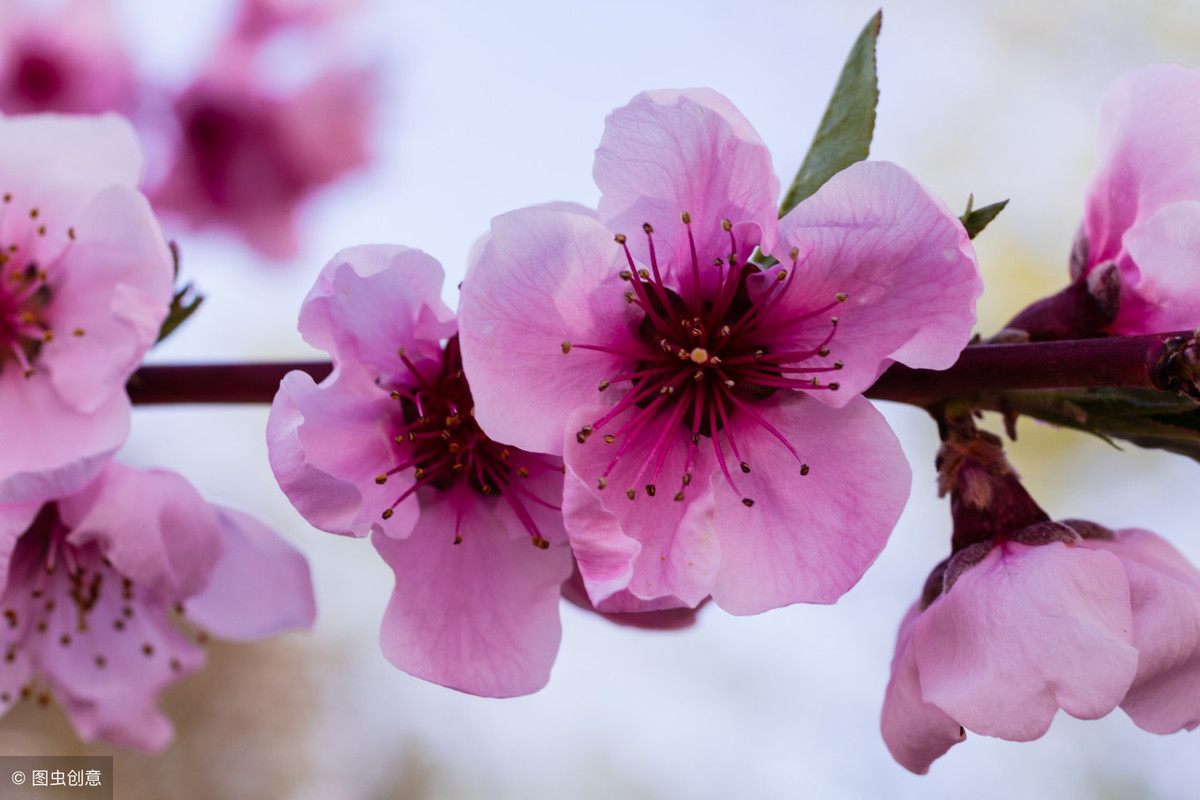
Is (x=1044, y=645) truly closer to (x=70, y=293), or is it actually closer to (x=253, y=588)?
(x=253, y=588)

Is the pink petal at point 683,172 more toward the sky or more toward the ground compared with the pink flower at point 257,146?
more toward the sky

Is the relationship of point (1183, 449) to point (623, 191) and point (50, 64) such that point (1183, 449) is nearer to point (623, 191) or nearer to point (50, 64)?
→ point (623, 191)

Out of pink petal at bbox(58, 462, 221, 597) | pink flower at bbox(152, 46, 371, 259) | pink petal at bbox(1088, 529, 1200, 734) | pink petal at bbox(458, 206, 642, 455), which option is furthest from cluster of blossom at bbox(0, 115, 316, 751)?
pink flower at bbox(152, 46, 371, 259)

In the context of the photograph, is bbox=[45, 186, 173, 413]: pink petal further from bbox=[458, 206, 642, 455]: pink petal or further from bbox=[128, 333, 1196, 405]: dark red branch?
bbox=[458, 206, 642, 455]: pink petal

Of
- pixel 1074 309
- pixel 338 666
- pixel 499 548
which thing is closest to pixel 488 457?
pixel 499 548

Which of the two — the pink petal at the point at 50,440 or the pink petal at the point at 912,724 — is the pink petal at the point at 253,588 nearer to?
the pink petal at the point at 50,440

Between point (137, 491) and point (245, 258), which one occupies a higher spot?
point (137, 491)

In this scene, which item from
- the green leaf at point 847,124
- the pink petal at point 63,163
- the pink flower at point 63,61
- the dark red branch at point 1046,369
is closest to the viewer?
the dark red branch at point 1046,369

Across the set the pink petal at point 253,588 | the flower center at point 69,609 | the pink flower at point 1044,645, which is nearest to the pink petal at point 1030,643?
the pink flower at point 1044,645
